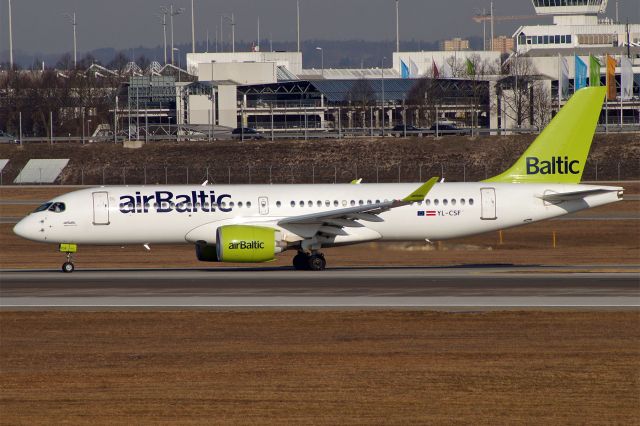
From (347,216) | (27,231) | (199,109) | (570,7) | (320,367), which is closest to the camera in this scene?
(320,367)

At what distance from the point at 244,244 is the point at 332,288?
5.48 metres

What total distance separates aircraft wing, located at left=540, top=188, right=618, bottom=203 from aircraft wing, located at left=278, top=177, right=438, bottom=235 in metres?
4.94

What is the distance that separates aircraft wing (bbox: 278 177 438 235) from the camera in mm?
38312

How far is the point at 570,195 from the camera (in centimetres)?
4062

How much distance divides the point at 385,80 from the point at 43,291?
11672 centimetres

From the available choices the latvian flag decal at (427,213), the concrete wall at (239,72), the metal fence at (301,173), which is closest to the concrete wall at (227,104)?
the concrete wall at (239,72)

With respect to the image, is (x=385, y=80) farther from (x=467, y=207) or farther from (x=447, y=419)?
(x=447, y=419)

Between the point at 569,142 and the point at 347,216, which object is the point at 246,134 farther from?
the point at 347,216

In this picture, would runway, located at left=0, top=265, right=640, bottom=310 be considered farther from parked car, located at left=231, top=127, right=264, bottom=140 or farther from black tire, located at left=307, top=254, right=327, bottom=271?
parked car, located at left=231, top=127, right=264, bottom=140

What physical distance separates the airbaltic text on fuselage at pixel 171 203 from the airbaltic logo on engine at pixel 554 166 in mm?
12095

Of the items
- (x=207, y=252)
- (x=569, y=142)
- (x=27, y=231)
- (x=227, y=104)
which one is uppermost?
(x=227, y=104)

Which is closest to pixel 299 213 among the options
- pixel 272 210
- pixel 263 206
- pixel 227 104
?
pixel 272 210

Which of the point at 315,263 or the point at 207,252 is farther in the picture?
the point at 207,252

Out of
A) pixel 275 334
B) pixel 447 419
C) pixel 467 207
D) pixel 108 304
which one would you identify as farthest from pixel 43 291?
pixel 447 419
